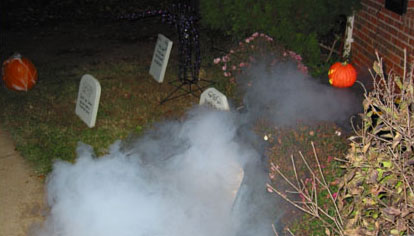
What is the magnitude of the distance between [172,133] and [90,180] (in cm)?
142

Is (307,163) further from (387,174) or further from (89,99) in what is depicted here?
(89,99)

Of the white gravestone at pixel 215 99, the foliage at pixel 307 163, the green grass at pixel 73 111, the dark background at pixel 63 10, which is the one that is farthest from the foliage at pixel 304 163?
the dark background at pixel 63 10

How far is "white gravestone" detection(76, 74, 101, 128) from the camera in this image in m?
5.89

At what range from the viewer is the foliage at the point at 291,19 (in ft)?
23.5

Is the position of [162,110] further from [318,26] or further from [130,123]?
[318,26]

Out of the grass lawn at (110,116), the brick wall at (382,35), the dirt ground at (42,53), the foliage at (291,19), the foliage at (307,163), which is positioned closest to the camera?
the foliage at (307,163)

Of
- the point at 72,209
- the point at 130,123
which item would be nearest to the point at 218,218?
the point at 72,209

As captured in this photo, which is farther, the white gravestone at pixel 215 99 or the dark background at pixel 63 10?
the dark background at pixel 63 10

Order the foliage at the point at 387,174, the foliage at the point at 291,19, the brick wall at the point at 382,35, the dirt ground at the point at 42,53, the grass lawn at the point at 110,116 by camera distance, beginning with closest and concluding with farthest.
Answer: the foliage at the point at 387,174 → the grass lawn at the point at 110,116 → the dirt ground at the point at 42,53 → the brick wall at the point at 382,35 → the foliage at the point at 291,19

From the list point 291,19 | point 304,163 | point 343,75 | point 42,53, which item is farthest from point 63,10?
point 304,163

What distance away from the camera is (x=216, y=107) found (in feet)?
19.6

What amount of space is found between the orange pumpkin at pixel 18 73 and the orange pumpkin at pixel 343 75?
4.67 m

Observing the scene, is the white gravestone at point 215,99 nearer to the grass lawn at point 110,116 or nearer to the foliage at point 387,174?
the grass lawn at point 110,116

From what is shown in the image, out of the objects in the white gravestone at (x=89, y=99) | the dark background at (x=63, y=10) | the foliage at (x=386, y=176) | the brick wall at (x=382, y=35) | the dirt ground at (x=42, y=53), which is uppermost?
the foliage at (x=386, y=176)
